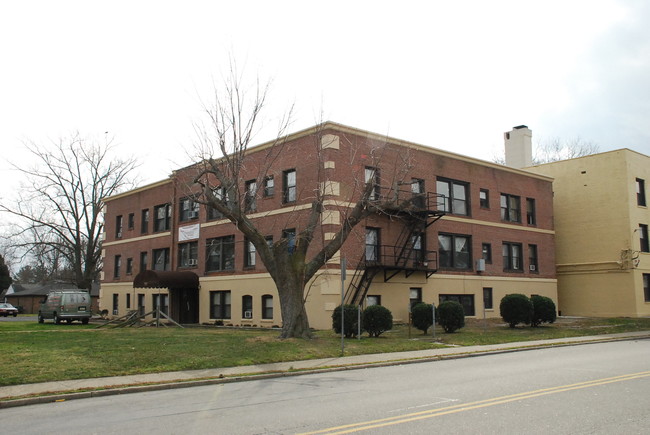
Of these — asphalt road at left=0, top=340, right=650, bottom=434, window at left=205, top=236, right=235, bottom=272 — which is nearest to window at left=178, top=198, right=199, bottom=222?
window at left=205, top=236, right=235, bottom=272

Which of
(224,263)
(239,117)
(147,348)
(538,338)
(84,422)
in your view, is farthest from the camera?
(224,263)

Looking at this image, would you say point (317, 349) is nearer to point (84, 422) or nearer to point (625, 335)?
point (84, 422)

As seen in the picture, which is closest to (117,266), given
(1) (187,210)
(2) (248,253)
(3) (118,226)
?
(3) (118,226)

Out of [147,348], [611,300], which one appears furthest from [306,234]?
[611,300]

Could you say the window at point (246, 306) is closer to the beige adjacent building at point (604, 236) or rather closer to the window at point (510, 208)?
the window at point (510, 208)

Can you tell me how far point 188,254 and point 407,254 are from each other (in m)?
14.1

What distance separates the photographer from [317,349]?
57.9 feet

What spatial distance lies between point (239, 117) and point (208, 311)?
17724 mm

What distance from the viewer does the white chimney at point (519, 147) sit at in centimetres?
4222

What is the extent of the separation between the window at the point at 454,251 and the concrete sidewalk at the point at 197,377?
1293cm

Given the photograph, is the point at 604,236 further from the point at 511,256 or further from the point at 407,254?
the point at 407,254

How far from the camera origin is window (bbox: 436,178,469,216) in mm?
32344

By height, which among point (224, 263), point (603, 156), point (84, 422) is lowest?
point (84, 422)

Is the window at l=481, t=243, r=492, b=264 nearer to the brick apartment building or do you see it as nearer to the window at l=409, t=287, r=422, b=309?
the brick apartment building
